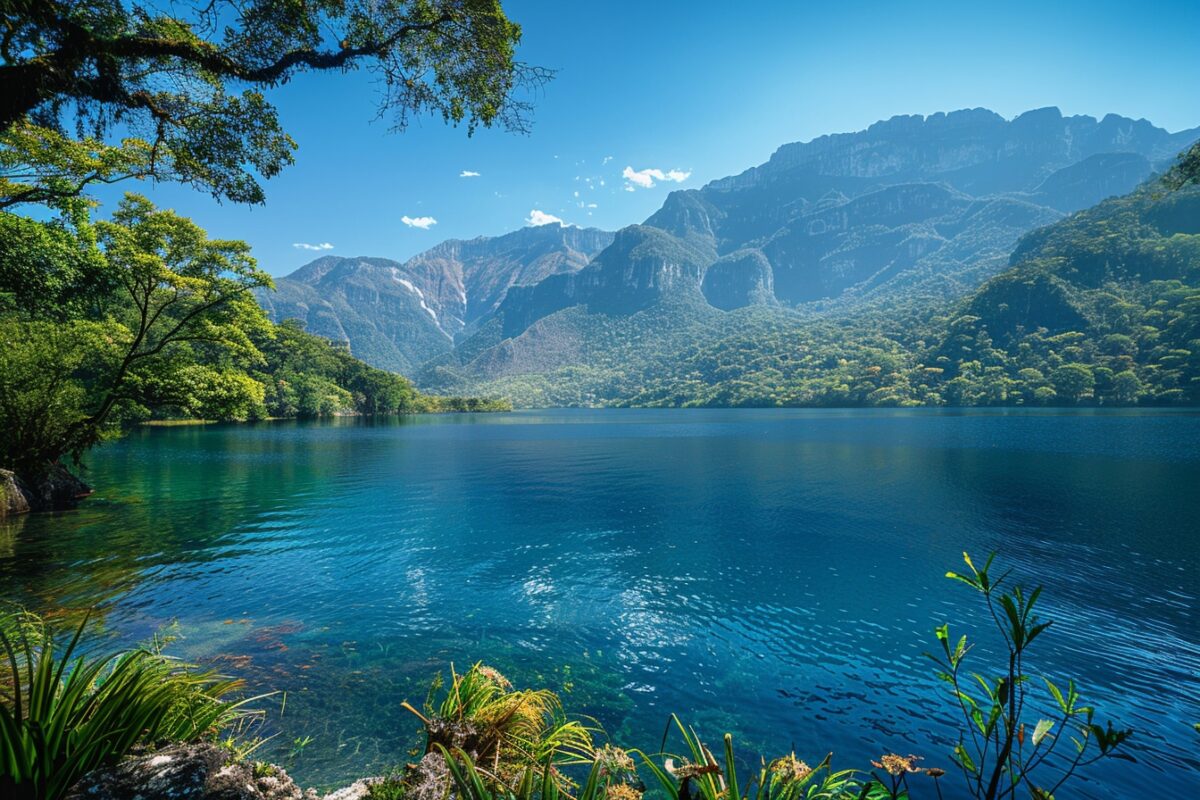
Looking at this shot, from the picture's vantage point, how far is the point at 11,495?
2333 cm

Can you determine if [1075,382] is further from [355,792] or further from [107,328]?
[107,328]

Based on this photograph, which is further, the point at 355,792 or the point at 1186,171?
the point at 1186,171

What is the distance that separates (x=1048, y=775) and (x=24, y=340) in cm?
3831

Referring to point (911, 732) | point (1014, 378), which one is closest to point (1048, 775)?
point (911, 732)

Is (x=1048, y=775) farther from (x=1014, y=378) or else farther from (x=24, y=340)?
(x=1014, y=378)

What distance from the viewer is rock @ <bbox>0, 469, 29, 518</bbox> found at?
74.4ft

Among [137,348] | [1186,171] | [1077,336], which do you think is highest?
[1077,336]

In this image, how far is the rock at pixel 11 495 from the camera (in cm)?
2267

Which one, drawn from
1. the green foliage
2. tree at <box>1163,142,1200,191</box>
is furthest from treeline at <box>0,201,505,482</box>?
tree at <box>1163,142,1200,191</box>

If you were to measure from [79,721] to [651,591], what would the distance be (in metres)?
15.1

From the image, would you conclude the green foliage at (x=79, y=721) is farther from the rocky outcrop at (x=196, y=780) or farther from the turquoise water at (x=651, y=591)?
the turquoise water at (x=651, y=591)

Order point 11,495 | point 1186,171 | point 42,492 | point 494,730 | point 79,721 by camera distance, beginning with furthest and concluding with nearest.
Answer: point 42,492 → point 11,495 → point 1186,171 → point 494,730 → point 79,721

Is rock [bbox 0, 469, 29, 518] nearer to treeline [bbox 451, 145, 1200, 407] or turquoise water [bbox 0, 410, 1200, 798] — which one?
turquoise water [bbox 0, 410, 1200, 798]

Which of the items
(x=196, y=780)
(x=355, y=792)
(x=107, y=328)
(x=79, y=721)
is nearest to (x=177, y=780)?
(x=196, y=780)
